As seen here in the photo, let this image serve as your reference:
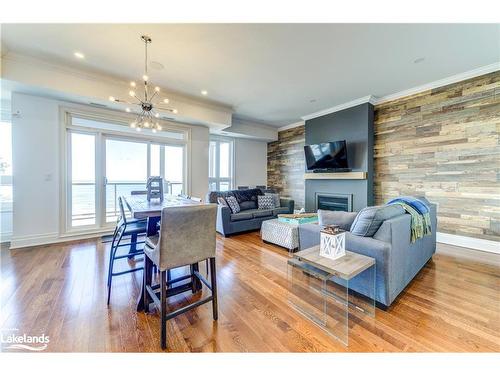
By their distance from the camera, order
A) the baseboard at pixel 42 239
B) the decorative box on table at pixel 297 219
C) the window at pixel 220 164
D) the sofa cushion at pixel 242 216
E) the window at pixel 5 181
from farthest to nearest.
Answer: the window at pixel 220 164
the sofa cushion at pixel 242 216
the window at pixel 5 181
the decorative box on table at pixel 297 219
the baseboard at pixel 42 239

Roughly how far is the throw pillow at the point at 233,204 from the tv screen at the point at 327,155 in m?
2.26

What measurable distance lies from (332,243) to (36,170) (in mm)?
4761

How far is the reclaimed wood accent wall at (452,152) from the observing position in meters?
3.17

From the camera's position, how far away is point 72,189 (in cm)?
386

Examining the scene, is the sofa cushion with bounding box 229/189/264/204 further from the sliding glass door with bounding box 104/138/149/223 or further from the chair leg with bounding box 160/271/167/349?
the chair leg with bounding box 160/271/167/349

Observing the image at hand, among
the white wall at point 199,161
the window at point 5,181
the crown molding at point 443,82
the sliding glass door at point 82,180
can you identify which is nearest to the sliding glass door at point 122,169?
the sliding glass door at point 82,180

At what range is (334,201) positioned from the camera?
16.5 ft

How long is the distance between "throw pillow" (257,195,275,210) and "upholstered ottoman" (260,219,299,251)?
1.19 metres

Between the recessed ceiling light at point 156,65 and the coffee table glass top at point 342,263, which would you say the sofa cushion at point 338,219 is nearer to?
the coffee table glass top at point 342,263

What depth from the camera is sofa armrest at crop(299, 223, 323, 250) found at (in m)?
2.25

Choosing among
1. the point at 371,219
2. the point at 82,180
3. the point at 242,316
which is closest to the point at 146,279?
the point at 242,316

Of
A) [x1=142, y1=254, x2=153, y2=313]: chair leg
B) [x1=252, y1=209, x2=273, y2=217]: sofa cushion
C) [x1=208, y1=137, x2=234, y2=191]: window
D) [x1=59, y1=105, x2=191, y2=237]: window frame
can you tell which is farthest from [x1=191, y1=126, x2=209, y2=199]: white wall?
[x1=142, y1=254, x2=153, y2=313]: chair leg

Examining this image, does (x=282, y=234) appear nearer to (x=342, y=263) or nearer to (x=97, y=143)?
(x=342, y=263)
